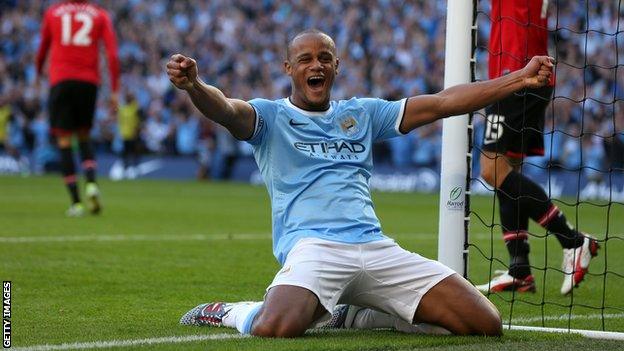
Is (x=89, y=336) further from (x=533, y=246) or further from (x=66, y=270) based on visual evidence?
(x=533, y=246)

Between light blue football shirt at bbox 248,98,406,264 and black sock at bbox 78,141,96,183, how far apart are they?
7.21 meters

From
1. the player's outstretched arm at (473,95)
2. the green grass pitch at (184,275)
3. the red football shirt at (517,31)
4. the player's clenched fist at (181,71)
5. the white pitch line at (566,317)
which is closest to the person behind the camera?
the player's clenched fist at (181,71)

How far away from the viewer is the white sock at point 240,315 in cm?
496

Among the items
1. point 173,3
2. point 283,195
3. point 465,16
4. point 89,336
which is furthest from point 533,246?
point 173,3

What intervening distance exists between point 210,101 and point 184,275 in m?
2.74

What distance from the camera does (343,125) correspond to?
17.4 feet

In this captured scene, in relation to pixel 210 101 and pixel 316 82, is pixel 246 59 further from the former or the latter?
pixel 210 101

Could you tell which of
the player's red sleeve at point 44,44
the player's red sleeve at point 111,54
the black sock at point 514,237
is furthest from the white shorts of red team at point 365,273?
the player's red sleeve at point 44,44

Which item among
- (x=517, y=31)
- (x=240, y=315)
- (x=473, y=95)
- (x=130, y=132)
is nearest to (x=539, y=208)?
(x=517, y=31)

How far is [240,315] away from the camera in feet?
16.5

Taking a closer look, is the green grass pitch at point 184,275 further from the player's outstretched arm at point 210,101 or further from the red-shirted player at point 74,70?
the player's outstretched arm at point 210,101

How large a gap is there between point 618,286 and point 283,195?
2.95 m

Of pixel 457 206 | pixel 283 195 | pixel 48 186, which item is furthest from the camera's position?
pixel 48 186

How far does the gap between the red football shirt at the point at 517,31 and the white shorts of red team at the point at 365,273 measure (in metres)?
2.12
